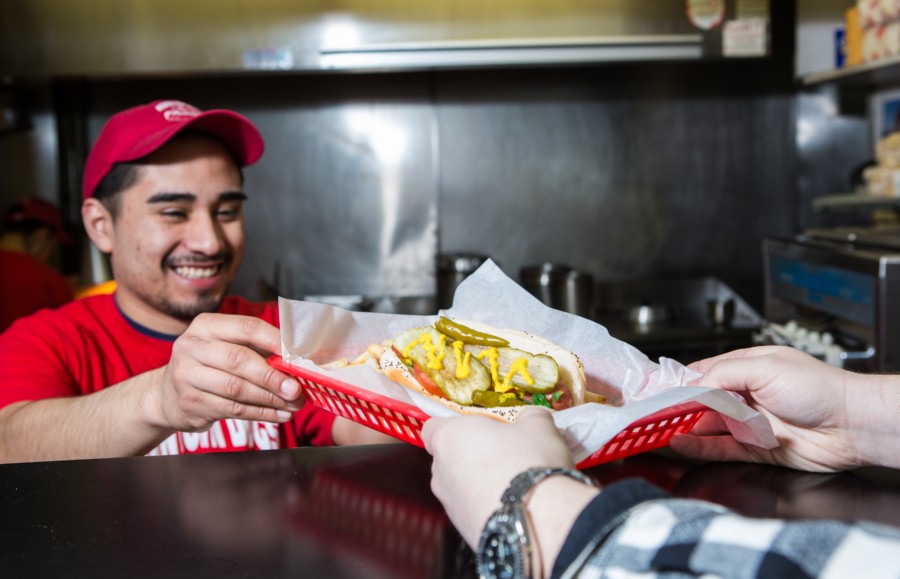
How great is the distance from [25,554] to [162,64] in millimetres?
2648

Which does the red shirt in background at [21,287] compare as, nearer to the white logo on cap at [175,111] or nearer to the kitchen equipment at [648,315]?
the white logo on cap at [175,111]

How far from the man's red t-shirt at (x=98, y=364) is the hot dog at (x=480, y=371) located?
50 cm

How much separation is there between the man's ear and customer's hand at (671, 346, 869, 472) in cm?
118

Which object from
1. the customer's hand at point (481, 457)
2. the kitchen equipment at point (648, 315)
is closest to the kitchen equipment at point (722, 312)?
the kitchen equipment at point (648, 315)

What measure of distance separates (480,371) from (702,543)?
395 millimetres

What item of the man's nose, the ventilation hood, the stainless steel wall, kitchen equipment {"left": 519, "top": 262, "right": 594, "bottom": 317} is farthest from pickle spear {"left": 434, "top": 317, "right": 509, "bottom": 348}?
the stainless steel wall

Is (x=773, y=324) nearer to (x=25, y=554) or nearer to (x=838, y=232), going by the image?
(x=838, y=232)

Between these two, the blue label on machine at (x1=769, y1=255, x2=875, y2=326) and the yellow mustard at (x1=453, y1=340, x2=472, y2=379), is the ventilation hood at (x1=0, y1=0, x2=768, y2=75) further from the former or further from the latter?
the yellow mustard at (x1=453, y1=340, x2=472, y2=379)

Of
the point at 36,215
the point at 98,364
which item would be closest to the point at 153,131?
the point at 98,364

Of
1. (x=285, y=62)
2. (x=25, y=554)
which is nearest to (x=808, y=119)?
(x=285, y=62)

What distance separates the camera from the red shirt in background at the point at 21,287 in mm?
2758

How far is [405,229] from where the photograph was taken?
3.49m

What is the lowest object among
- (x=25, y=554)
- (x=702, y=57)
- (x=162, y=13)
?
(x=25, y=554)

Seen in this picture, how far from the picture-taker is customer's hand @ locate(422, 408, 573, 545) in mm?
614
